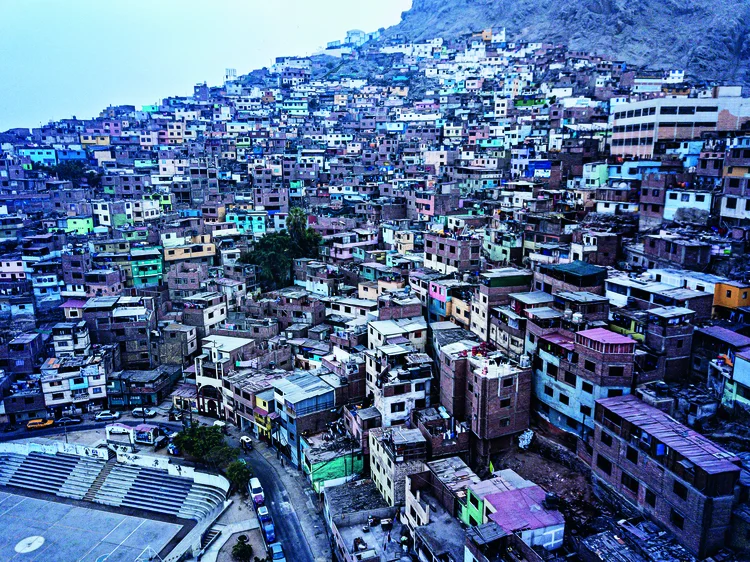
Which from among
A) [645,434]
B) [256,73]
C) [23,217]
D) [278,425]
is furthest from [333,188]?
[256,73]

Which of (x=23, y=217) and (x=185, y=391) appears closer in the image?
(x=185, y=391)

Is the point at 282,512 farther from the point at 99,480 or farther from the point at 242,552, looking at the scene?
the point at 99,480

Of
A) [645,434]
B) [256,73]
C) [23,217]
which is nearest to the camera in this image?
[645,434]

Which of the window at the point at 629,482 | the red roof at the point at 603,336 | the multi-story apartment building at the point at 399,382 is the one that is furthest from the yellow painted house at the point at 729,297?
the multi-story apartment building at the point at 399,382

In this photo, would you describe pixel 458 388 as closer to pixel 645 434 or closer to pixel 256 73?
pixel 645 434

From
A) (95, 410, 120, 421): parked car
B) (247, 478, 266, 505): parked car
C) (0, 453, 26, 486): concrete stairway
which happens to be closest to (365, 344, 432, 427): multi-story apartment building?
(247, 478, 266, 505): parked car

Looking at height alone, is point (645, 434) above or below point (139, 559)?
above

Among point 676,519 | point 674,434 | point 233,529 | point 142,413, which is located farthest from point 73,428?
point 674,434
